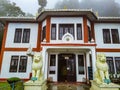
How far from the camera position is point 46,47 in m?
11.3

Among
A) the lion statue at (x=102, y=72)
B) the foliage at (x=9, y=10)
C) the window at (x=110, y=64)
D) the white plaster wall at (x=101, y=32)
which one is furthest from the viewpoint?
the foliage at (x=9, y=10)

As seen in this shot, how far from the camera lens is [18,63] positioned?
44.6 feet

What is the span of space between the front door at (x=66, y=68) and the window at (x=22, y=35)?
3599mm

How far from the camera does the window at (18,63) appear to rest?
13438mm

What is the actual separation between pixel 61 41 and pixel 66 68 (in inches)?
104

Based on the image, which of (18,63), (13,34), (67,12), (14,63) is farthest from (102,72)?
(13,34)

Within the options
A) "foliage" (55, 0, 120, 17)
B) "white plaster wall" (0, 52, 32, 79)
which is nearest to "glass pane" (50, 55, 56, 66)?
"white plaster wall" (0, 52, 32, 79)

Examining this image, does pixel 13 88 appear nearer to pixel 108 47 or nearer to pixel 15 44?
pixel 15 44

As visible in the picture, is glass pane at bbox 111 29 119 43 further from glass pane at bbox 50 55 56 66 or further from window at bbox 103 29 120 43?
glass pane at bbox 50 55 56 66

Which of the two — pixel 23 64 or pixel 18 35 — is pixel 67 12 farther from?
pixel 23 64

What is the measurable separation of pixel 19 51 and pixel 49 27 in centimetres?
368

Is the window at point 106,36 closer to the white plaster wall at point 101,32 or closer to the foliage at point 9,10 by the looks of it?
the white plaster wall at point 101,32

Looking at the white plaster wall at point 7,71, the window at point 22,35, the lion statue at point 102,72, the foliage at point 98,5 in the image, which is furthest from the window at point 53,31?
the foliage at point 98,5

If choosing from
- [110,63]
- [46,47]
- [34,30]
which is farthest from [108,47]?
[34,30]
